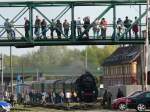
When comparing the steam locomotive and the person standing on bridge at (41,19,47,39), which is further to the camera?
the steam locomotive

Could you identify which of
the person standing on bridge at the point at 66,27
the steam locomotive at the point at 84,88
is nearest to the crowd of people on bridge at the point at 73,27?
the person standing on bridge at the point at 66,27

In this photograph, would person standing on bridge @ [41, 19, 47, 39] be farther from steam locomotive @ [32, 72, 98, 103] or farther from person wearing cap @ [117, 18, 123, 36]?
steam locomotive @ [32, 72, 98, 103]

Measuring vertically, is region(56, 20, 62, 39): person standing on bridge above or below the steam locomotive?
above

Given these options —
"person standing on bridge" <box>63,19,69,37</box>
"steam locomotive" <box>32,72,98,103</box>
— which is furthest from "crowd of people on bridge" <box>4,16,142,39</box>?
"steam locomotive" <box>32,72,98,103</box>

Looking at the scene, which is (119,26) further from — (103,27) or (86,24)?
(86,24)

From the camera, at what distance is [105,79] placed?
5079 inches

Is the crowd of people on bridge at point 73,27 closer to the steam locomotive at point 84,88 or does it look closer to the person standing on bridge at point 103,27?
the person standing on bridge at point 103,27

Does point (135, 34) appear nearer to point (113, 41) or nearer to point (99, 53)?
point (113, 41)

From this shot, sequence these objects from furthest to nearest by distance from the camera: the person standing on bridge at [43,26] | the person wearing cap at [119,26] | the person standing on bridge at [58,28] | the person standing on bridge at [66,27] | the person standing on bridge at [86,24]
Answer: the person wearing cap at [119,26] → the person standing on bridge at [86,24] → the person standing on bridge at [43,26] → the person standing on bridge at [66,27] → the person standing on bridge at [58,28]

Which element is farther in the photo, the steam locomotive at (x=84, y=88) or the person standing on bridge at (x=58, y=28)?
the steam locomotive at (x=84, y=88)

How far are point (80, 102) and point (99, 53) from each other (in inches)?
4310

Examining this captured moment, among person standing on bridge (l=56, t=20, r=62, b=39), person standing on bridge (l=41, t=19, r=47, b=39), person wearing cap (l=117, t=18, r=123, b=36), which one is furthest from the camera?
person wearing cap (l=117, t=18, r=123, b=36)

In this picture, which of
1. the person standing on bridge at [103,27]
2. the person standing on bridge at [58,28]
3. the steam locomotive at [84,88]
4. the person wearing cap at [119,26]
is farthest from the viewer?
the steam locomotive at [84,88]

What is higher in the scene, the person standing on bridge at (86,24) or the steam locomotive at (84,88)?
the person standing on bridge at (86,24)
